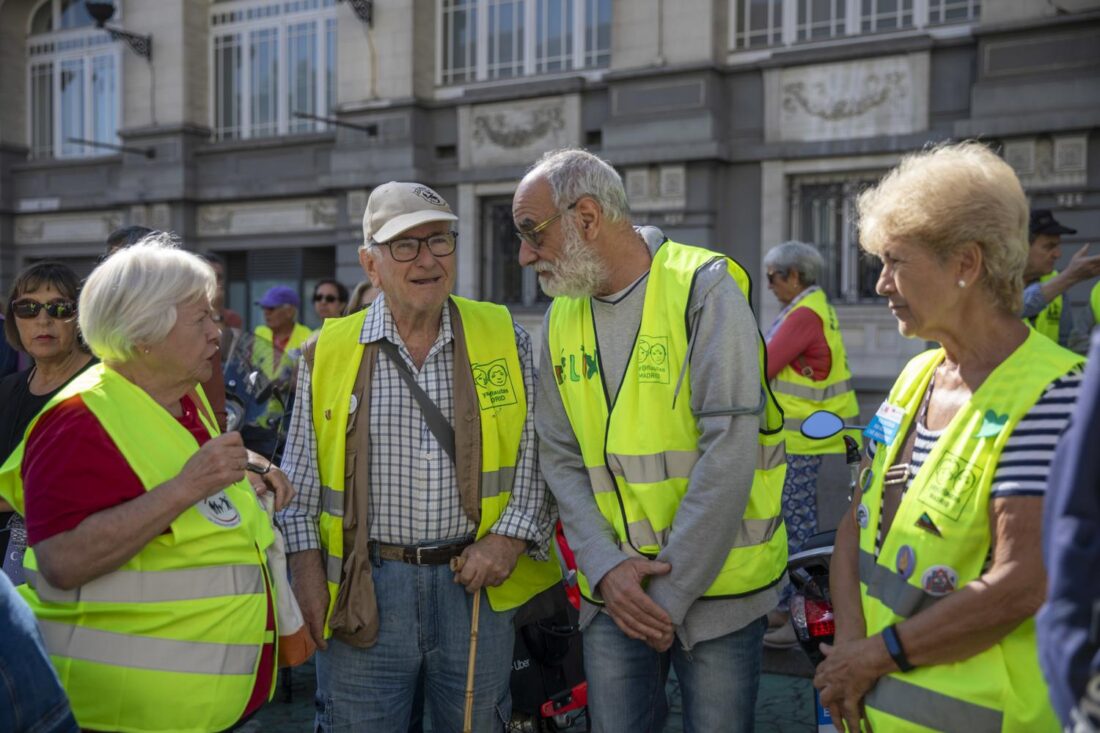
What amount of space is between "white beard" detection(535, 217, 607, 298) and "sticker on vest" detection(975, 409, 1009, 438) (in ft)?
3.75

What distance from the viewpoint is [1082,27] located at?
34.6 ft

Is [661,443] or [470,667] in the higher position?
[661,443]

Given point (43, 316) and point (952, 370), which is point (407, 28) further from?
point (952, 370)

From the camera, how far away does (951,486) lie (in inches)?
81.4

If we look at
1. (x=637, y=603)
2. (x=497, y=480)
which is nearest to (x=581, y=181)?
(x=497, y=480)

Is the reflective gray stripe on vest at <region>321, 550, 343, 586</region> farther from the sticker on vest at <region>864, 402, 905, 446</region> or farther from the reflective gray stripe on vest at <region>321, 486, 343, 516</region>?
the sticker on vest at <region>864, 402, 905, 446</region>

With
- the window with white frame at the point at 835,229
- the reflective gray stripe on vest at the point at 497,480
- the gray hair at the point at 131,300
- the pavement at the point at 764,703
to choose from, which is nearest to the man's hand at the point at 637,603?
the reflective gray stripe on vest at the point at 497,480

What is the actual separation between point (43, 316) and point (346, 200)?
39.4ft

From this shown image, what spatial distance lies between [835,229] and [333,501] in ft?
34.3

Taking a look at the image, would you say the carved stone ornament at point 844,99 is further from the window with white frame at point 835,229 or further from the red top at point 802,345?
the red top at point 802,345

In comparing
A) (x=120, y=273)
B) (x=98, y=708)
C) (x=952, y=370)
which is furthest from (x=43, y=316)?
(x=952, y=370)

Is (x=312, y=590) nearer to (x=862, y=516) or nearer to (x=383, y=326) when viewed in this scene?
(x=383, y=326)

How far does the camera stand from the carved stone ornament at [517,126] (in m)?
13.8

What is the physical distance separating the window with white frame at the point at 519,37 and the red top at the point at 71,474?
12323mm
